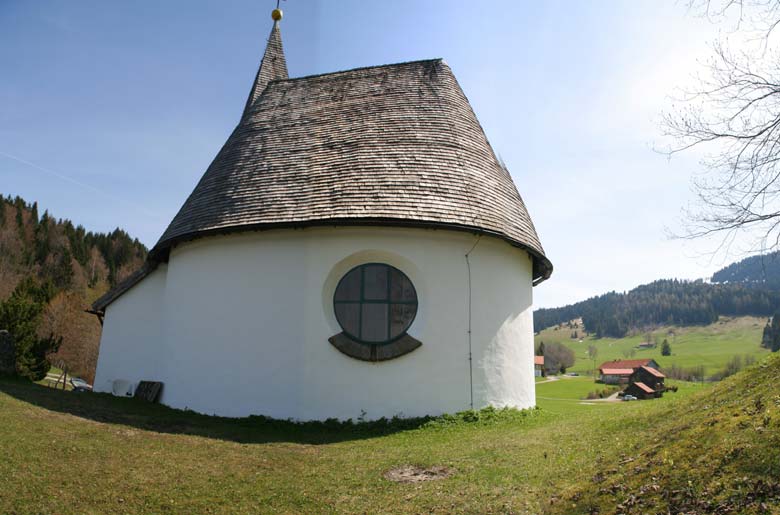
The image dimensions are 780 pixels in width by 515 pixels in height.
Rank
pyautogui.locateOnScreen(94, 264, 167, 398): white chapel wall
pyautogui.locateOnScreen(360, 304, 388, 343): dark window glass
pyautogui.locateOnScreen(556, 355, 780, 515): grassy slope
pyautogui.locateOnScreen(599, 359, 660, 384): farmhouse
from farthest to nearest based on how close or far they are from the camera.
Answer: pyautogui.locateOnScreen(599, 359, 660, 384): farmhouse < pyautogui.locateOnScreen(94, 264, 167, 398): white chapel wall < pyautogui.locateOnScreen(360, 304, 388, 343): dark window glass < pyautogui.locateOnScreen(556, 355, 780, 515): grassy slope

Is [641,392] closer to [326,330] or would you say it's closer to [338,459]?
[326,330]

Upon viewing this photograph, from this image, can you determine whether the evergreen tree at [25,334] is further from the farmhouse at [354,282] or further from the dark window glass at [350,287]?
the dark window glass at [350,287]

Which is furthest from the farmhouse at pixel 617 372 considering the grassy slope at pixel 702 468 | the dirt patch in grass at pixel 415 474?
the dirt patch in grass at pixel 415 474

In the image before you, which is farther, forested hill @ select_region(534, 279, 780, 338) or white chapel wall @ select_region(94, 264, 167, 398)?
forested hill @ select_region(534, 279, 780, 338)

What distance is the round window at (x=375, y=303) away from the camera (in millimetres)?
10859

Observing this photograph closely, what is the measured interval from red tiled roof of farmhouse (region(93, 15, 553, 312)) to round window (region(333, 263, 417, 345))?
114cm

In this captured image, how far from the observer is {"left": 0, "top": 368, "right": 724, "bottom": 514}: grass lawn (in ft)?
19.1

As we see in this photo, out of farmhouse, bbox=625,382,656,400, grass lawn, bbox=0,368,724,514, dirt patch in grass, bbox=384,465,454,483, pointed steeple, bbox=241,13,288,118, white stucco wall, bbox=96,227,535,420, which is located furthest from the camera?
farmhouse, bbox=625,382,656,400

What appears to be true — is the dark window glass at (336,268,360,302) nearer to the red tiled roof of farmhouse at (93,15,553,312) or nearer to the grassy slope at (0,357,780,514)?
the red tiled roof of farmhouse at (93,15,553,312)

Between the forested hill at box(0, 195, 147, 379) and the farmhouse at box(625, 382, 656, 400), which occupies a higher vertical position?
the forested hill at box(0, 195, 147, 379)

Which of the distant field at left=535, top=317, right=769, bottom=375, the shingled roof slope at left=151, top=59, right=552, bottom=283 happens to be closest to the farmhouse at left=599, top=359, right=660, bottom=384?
the distant field at left=535, top=317, right=769, bottom=375

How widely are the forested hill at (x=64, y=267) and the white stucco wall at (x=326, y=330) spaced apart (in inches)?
804

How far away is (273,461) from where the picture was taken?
7566 millimetres

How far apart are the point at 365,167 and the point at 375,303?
304 cm
